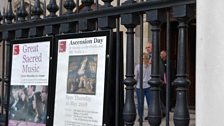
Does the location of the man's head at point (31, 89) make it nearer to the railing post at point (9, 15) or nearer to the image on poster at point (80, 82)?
the image on poster at point (80, 82)

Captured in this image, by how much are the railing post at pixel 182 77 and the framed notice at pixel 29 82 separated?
46.3 inches

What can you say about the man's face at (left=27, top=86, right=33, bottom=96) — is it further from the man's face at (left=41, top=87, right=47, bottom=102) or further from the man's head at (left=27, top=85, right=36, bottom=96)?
the man's face at (left=41, top=87, right=47, bottom=102)

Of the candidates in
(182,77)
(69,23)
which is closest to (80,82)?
(69,23)

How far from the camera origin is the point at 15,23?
404 cm

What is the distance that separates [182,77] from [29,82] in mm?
1462

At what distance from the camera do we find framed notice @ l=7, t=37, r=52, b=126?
3584 millimetres

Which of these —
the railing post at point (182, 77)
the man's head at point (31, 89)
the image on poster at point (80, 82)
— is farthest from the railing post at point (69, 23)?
the railing post at point (182, 77)

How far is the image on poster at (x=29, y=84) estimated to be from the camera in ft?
11.8

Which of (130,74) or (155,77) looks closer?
(155,77)

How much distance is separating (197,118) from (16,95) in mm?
1894

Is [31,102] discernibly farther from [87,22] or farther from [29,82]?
[87,22]

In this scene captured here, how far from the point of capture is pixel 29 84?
12.2 ft

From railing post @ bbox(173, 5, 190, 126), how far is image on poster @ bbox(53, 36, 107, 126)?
567 mm

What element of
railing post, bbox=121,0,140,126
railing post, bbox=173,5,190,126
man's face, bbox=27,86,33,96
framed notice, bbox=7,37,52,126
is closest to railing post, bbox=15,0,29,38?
framed notice, bbox=7,37,52,126
